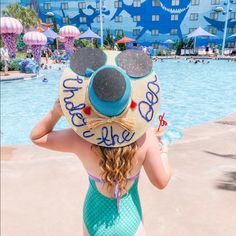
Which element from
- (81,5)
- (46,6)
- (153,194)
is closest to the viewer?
(153,194)

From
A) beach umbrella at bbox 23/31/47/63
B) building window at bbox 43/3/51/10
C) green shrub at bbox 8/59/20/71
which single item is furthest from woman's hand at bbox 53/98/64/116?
beach umbrella at bbox 23/31/47/63

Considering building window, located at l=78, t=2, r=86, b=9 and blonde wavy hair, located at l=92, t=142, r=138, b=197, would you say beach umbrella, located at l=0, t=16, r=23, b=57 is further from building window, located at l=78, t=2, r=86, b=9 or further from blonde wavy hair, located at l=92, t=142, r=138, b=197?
blonde wavy hair, located at l=92, t=142, r=138, b=197

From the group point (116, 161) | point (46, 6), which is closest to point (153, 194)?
point (116, 161)

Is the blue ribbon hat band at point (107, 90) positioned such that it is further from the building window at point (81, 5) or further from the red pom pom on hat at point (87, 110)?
the building window at point (81, 5)

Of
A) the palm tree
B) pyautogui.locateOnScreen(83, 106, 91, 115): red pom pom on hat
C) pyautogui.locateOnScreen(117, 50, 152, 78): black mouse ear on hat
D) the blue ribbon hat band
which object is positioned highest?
the palm tree

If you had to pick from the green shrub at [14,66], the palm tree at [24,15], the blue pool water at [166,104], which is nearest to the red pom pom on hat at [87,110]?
the blue pool water at [166,104]

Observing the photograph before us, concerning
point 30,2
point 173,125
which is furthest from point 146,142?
point 173,125

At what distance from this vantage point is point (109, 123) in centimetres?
127

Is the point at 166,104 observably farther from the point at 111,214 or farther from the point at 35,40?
the point at 35,40

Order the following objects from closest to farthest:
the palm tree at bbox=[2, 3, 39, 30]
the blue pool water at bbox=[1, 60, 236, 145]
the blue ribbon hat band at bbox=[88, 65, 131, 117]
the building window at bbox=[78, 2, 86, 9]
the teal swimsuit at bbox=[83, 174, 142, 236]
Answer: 1. the blue ribbon hat band at bbox=[88, 65, 131, 117]
2. the teal swimsuit at bbox=[83, 174, 142, 236]
3. the building window at bbox=[78, 2, 86, 9]
4. the blue pool water at bbox=[1, 60, 236, 145]
5. the palm tree at bbox=[2, 3, 39, 30]

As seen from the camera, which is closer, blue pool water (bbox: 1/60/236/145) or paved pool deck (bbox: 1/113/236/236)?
paved pool deck (bbox: 1/113/236/236)

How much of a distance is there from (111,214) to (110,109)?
65cm

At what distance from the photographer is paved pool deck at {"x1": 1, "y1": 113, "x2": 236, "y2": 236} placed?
2973 mm

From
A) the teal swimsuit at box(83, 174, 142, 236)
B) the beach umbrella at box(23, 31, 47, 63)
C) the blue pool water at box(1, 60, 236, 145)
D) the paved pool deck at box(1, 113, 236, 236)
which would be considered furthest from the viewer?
the beach umbrella at box(23, 31, 47, 63)
